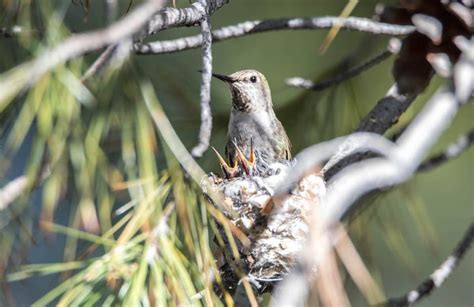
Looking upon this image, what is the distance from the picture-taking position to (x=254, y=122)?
9.57ft

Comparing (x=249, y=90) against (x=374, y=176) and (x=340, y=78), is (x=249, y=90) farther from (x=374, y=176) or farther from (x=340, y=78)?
(x=374, y=176)

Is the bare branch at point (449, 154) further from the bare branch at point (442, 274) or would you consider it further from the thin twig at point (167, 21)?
the thin twig at point (167, 21)

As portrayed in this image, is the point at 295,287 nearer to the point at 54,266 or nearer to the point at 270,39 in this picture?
the point at 54,266

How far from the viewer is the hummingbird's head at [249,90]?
2.71 meters

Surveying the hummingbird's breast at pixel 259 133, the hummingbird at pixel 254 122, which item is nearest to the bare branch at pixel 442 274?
the hummingbird at pixel 254 122

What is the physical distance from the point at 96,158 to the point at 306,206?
30.4 inches

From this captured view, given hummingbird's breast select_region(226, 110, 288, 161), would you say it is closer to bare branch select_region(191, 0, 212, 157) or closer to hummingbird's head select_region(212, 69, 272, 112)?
hummingbird's head select_region(212, 69, 272, 112)

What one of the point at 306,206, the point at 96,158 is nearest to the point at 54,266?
the point at 96,158

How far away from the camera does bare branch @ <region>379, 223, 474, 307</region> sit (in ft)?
5.74

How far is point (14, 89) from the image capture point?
1.22m

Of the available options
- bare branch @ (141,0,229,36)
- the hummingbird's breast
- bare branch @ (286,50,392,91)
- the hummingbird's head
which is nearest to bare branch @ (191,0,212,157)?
bare branch @ (141,0,229,36)

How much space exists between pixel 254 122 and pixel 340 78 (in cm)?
81

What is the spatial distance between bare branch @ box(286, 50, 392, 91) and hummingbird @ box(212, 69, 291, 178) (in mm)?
555

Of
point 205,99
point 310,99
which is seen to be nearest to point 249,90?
point 310,99
